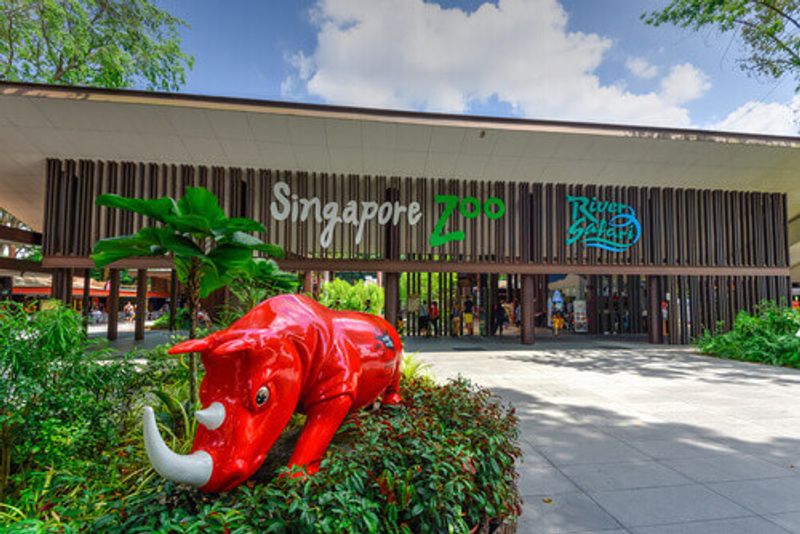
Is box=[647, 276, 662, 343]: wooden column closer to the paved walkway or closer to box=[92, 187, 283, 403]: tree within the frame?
the paved walkway

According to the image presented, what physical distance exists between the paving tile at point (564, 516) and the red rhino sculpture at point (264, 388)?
153cm

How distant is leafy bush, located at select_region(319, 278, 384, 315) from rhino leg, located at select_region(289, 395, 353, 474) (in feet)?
17.8

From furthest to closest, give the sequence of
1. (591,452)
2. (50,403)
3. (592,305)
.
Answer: (592,305) < (591,452) < (50,403)

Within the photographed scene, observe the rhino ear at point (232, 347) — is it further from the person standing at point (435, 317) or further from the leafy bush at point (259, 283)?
the person standing at point (435, 317)

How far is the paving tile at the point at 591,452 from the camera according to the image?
401cm

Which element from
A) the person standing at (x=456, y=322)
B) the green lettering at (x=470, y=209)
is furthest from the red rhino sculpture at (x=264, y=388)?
the person standing at (x=456, y=322)

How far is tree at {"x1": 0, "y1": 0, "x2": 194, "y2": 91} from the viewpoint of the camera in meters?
14.3

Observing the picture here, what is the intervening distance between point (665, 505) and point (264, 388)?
124 inches

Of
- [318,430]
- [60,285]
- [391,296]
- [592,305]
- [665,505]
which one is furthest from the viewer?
[592,305]

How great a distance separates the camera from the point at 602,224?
554 inches

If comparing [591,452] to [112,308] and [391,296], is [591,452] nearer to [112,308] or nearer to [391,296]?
[391,296]

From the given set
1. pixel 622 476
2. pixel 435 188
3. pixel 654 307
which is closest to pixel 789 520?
pixel 622 476

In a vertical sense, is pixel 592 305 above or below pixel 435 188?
below

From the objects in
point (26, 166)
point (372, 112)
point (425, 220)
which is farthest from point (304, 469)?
point (26, 166)
